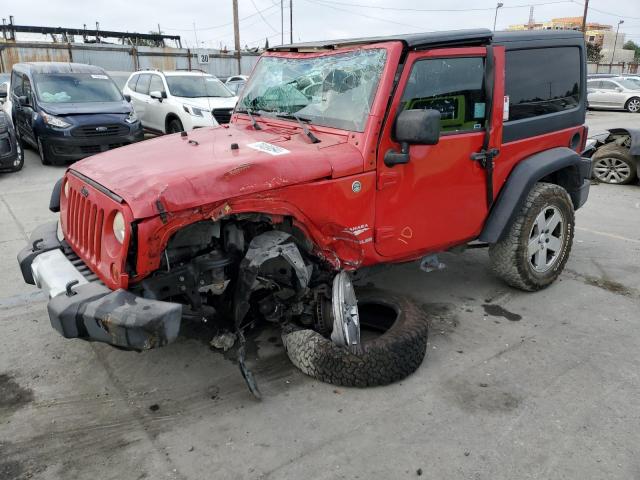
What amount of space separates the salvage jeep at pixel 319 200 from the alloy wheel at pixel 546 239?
8cm

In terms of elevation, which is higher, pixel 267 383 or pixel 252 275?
pixel 252 275

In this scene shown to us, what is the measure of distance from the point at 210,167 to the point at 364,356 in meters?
1.39

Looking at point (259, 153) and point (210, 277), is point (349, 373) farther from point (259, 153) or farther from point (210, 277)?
point (259, 153)

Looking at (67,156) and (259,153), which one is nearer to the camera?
(259,153)

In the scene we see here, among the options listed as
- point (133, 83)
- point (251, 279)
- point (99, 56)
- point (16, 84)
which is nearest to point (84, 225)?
point (251, 279)

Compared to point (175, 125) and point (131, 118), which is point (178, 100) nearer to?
point (175, 125)

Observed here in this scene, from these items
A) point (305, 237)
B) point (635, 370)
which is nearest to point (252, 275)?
point (305, 237)

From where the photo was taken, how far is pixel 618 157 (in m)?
8.40

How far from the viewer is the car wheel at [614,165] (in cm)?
832

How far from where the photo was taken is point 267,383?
318cm

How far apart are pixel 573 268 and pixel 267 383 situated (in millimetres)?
3365

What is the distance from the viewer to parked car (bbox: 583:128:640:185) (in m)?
8.14

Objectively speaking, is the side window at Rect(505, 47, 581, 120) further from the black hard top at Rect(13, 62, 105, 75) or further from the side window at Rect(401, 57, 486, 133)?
the black hard top at Rect(13, 62, 105, 75)

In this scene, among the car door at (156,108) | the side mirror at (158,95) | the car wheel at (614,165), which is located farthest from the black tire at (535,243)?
the car door at (156,108)
